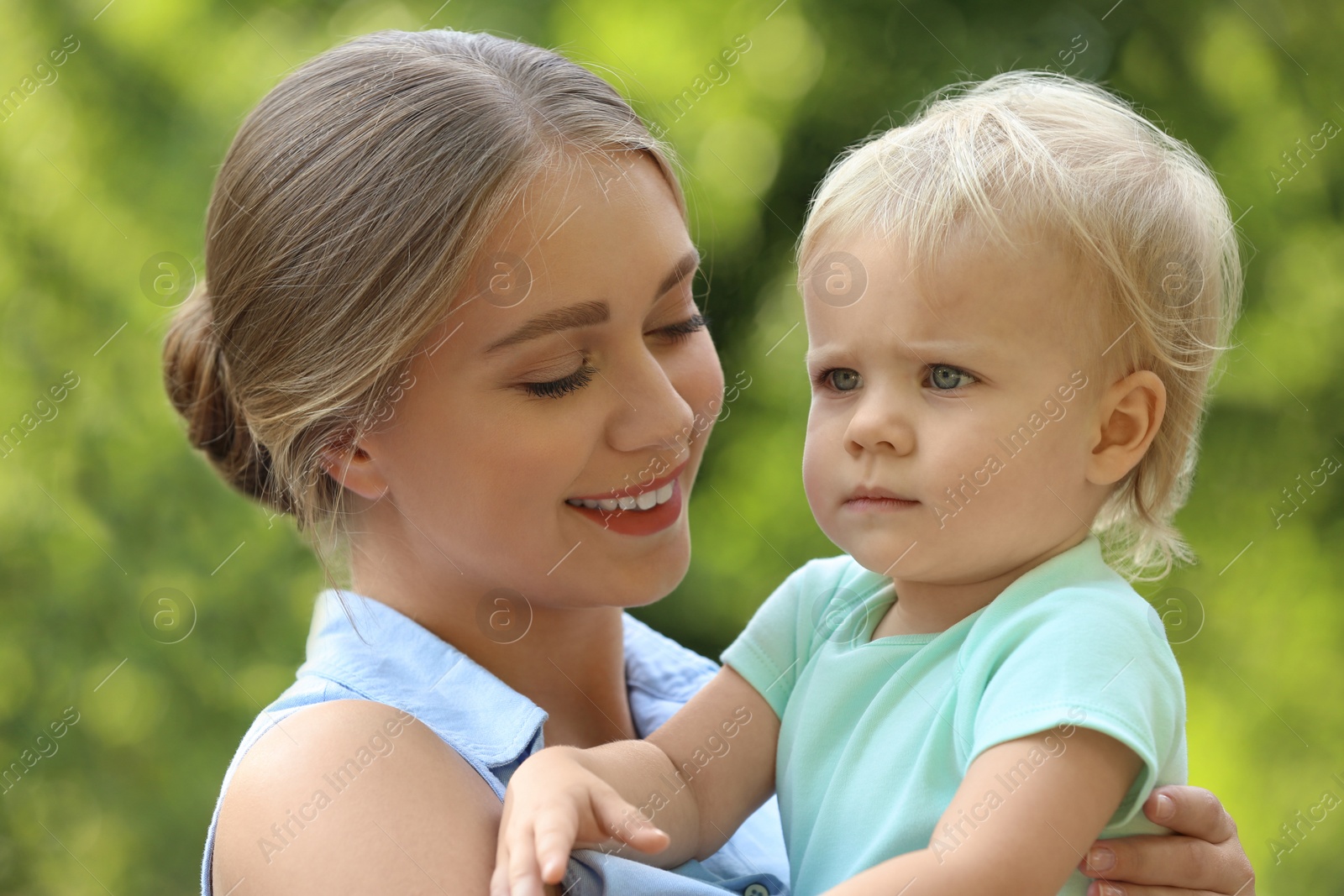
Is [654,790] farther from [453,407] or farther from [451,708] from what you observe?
[453,407]

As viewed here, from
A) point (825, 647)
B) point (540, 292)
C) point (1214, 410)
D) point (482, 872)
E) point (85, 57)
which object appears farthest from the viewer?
point (85, 57)

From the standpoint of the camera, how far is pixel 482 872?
1.20m

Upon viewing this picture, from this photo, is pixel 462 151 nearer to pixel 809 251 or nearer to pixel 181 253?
pixel 809 251

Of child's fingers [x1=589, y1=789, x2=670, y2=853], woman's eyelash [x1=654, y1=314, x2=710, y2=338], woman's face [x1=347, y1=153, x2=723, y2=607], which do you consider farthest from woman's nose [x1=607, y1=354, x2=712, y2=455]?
child's fingers [x1=589, y1=789, x2=670, y2=853]

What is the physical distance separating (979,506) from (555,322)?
1.67 feet

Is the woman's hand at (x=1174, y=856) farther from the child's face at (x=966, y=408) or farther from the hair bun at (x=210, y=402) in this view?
the hair bun at (x=210, y=402)

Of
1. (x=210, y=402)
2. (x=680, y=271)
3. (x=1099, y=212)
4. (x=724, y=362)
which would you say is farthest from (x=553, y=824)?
(x=724, y=362)

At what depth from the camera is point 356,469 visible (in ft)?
4.94

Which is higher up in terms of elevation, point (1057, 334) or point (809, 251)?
point (809, 251)

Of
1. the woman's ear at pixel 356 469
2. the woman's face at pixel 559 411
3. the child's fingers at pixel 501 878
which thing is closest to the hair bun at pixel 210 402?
the woman's ear at pixel 356 469

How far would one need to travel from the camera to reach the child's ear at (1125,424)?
1.29 m

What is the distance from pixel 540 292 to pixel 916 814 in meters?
0.69

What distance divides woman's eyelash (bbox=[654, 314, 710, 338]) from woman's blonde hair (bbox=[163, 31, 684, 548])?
0.17 m

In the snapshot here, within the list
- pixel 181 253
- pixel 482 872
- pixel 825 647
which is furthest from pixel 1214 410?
pixel 181 253
